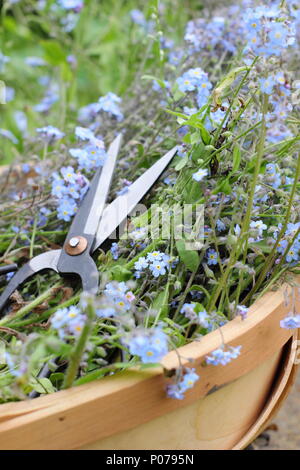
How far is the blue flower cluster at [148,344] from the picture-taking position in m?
0.54

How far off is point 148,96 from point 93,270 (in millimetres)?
552

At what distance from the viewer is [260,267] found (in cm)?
75

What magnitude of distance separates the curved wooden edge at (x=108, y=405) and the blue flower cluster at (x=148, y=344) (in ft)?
0.11

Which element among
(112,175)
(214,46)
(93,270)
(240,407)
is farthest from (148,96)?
(240,407)

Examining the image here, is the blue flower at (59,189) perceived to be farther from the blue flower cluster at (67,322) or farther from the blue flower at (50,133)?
the blue flower cluster at (67,322)

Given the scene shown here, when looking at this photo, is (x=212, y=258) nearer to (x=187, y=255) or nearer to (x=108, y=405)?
(x=187, y=255)

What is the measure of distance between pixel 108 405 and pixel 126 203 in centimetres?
31

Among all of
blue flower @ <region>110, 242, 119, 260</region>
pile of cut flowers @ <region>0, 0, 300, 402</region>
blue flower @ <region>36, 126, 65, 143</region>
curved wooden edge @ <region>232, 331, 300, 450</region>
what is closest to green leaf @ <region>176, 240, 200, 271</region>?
pile of cut flowers @ <region>0, 0, 300, 402</region>

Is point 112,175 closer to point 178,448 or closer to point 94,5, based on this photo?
point 178,448

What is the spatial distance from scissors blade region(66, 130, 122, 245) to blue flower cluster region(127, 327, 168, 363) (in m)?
0.25

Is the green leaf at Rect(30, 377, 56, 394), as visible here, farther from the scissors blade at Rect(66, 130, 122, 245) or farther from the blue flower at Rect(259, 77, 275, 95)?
the blue flower at Rect(259, 77, 275, 95)

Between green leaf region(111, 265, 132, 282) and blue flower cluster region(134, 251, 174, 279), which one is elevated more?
blue flower cluster region(134, 251, 174, 279)

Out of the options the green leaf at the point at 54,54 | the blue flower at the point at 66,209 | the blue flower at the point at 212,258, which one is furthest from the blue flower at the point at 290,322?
the green leaf at the point at 54,54

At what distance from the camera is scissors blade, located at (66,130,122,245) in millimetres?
788
